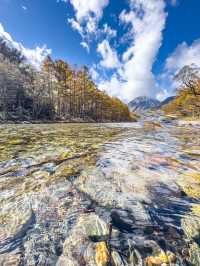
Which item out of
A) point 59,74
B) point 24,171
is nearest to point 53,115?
point 59,74

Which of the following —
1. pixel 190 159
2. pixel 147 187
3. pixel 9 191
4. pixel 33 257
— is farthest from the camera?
pixel 190 159

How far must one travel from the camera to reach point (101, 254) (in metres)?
2.59

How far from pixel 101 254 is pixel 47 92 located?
45.8 m

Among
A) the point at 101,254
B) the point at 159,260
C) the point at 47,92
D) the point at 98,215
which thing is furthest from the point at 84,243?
the point at 47,92

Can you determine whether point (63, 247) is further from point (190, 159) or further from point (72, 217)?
point (190, 159)

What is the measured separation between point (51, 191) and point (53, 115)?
4369cm

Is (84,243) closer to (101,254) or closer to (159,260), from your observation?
(101,254)

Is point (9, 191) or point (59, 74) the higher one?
point (59, 74)

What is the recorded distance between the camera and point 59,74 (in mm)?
55219

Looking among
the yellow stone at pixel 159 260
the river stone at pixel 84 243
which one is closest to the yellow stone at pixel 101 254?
the river stone at pixel 84 243

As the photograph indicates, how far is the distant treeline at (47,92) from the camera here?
3778 centimetres

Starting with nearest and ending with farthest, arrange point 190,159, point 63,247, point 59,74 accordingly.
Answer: point 63,247, point 190,159, point 59,74

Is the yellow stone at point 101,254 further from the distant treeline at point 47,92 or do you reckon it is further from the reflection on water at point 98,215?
the distant treeline at point 47,92

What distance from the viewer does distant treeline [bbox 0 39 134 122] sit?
37781mm
